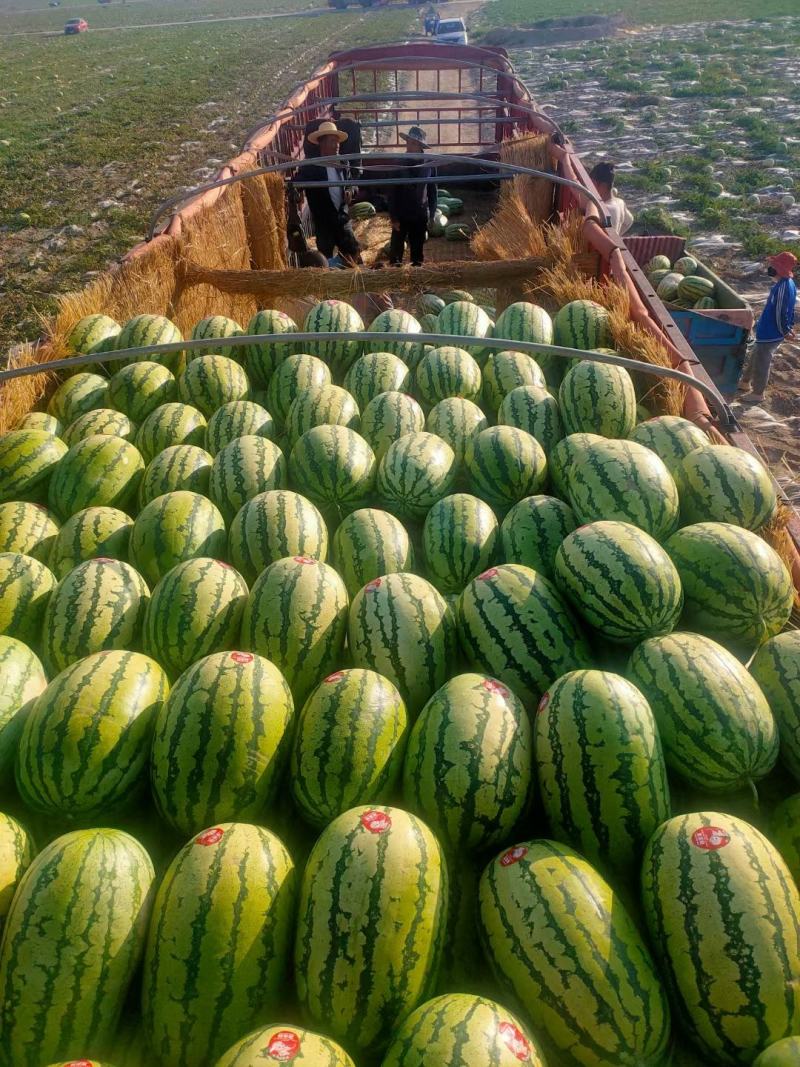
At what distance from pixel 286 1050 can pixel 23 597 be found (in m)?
1.77

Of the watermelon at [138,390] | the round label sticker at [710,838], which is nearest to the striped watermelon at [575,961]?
the round label sticker at [710,838]

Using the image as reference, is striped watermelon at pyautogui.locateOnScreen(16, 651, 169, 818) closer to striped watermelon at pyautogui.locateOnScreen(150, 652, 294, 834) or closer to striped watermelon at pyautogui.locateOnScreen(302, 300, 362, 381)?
striped watermelon at pyautogui.locateOnScreen(150, 652, 294, 834)

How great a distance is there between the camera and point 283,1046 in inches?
55.4

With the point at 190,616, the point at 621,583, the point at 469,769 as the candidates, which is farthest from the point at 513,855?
the point at 190,616

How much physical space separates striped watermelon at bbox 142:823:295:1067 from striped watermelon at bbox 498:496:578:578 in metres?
1.43

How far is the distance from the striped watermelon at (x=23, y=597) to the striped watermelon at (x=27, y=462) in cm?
66

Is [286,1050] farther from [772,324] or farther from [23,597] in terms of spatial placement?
[772,324]

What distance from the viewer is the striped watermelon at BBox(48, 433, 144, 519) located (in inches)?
124

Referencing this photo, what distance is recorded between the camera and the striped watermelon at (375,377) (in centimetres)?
396

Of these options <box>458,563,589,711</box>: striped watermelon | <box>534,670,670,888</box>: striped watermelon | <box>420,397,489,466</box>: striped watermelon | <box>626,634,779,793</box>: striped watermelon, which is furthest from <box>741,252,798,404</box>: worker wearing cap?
<box>534,670,670,888</box>: striped watermelon

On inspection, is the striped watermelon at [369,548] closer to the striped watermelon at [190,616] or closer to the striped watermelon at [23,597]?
the striped watermelon at [190,616]

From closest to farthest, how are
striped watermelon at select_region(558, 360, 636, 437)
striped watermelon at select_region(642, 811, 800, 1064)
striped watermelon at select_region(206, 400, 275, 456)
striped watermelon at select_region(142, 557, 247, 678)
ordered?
striped watermelon at select_region(642, 811, 800, 1064), striped watermelon at select_region(142, 557, 247, 678), striped watermelon at select_region(558, 360, 636, 437), striped watermelon at select_region(206, 400, 275, 456)

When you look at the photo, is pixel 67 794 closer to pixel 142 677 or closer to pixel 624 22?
pixel 142 677

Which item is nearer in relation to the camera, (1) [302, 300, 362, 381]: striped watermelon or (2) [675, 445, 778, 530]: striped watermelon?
(2) [675, 445, 778, 530]: striped watermelon
